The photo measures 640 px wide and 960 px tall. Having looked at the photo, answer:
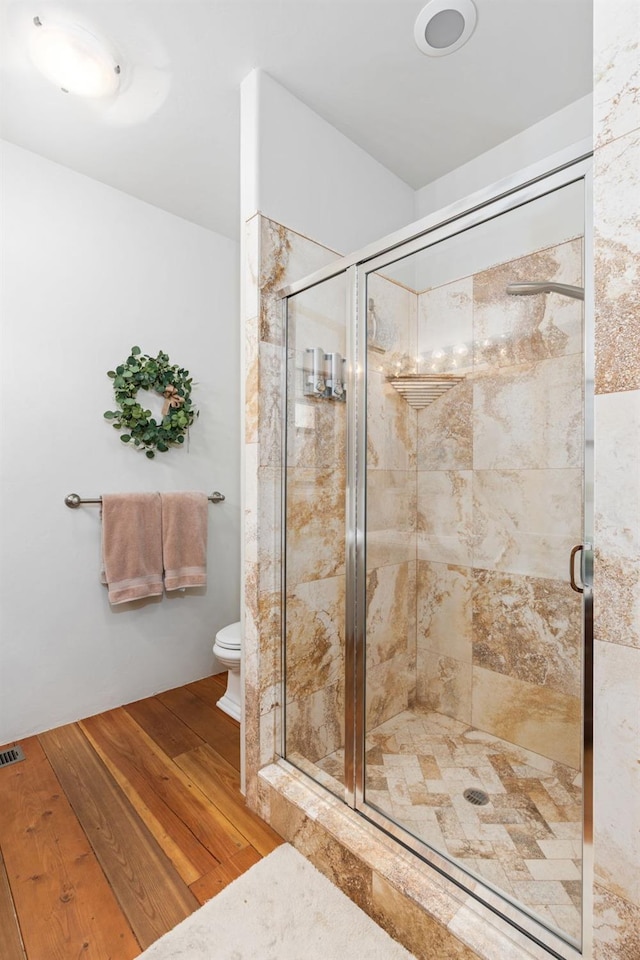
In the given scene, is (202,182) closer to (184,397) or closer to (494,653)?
(184,397)

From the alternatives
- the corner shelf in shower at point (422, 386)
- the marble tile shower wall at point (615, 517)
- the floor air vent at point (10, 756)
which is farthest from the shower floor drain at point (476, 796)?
the floor air vent at point (10, 756)

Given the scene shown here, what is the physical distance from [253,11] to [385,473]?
1.49 m

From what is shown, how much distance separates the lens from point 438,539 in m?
1.82

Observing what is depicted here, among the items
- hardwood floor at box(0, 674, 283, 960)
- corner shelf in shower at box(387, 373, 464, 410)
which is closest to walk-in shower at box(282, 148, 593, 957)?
corner shelf in shower at box(387, 373, 464, 410)

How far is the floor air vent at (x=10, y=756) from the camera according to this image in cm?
185

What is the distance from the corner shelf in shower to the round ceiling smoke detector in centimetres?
106

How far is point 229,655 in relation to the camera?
216 cm

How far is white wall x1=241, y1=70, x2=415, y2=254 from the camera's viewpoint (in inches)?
64.4

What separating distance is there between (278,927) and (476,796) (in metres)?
0.72

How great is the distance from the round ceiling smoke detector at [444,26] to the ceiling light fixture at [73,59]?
1.03 meters

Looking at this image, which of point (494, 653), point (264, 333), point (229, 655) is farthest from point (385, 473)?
point (229, 655)

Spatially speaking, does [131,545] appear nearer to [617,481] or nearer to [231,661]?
[231,661]

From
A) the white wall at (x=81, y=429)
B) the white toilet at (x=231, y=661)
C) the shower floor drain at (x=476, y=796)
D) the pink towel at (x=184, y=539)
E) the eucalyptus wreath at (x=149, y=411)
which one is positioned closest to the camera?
the shower floor drain at (x=476, y=796)

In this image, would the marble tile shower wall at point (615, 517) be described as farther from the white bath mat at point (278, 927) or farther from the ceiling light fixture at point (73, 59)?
the ceiling light fixture at point (73, 59)
